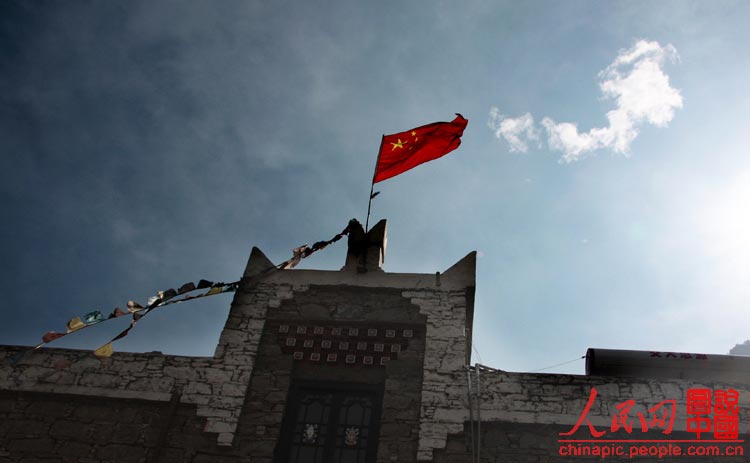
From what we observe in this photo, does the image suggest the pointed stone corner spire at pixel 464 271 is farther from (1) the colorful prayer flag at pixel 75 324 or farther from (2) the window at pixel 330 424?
(1) the colorful prayer flag at pixel 75 324

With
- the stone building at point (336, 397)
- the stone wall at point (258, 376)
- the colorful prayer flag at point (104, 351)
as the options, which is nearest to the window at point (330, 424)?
the stone building at point (336, 397)

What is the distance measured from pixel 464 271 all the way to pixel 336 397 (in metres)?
2.99

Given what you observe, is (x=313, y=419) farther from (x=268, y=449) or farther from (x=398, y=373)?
(x=398, y=373)

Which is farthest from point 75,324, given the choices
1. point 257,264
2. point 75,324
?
point 257,264

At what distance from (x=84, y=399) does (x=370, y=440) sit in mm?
4427

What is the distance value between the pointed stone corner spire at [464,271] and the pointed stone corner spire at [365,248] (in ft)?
4.05

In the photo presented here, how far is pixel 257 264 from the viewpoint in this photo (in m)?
9.20

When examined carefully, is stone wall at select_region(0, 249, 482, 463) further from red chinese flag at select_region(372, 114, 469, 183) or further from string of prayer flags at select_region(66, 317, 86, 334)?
red chinese flag at select_region(372, 114, 469, 183)

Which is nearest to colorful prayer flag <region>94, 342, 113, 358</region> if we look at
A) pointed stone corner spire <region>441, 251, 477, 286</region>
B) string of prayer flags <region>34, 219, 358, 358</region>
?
string of prayer flags <region>34, 219, 358, 358</region>

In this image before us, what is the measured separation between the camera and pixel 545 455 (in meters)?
6.80

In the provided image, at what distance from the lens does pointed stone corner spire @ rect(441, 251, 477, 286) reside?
8602 millimetres

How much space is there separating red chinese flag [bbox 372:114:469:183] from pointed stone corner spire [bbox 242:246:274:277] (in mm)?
2776

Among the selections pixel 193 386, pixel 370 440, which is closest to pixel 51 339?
pixel 193 386

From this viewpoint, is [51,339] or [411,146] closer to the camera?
[51,339]
